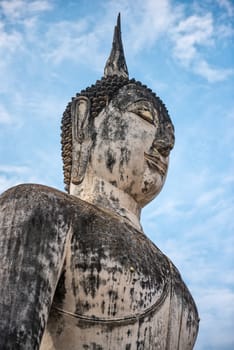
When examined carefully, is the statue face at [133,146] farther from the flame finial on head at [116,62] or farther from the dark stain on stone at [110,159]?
the flame finial on head at [116,62]

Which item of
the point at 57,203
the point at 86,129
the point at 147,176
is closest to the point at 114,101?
the point at 86,129

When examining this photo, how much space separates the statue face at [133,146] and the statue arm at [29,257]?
899 mm

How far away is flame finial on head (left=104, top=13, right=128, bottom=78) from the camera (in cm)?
797

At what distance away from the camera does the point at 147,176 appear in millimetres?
7059

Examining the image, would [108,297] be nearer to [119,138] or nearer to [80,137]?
[119,138]

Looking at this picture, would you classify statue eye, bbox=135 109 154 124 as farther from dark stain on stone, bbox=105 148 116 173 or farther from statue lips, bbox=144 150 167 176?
dark stain on stone, bbox=105 148 116 173

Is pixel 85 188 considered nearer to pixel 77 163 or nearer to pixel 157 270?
pixel 77 163

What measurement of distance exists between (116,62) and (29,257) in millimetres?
3143

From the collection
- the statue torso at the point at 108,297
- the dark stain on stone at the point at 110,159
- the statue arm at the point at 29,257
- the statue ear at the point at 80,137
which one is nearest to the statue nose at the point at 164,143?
the dark stain on stone at the point at 110,159

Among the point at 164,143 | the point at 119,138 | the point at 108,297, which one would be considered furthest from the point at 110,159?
the point at 108,297

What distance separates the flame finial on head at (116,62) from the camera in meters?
7.97

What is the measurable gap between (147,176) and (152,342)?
172 centimetres

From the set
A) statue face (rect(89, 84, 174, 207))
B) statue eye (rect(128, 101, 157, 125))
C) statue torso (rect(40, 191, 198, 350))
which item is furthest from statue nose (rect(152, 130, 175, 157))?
statue torso (rect(40, 191, 198, 350))

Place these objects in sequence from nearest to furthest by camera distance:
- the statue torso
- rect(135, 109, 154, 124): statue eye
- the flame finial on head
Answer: the statue torso < rect(135, 109, 154, 124): statue eye < the flame finial on head
